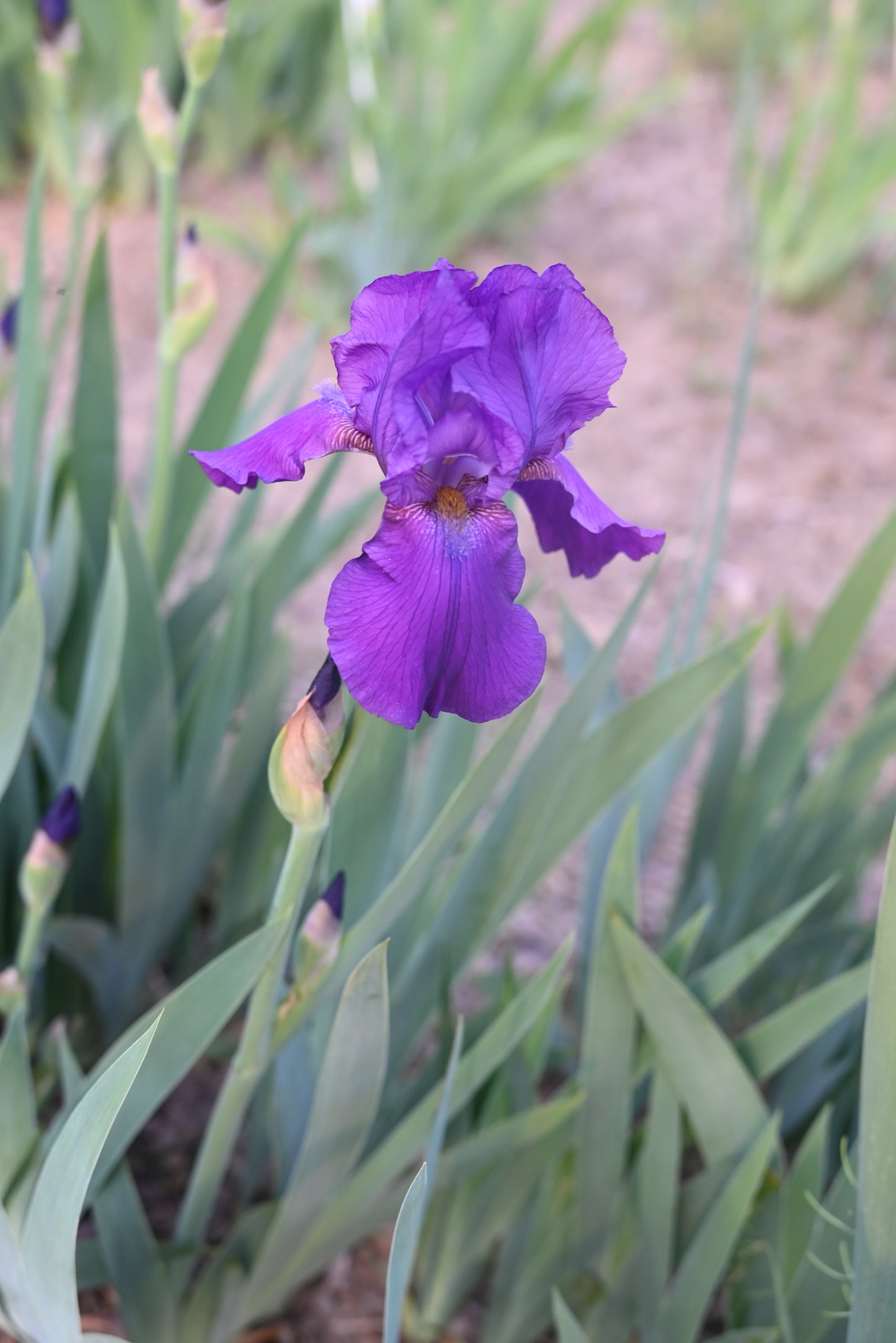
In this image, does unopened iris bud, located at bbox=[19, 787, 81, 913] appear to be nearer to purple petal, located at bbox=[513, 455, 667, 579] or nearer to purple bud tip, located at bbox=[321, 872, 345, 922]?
purple bud tip, located at bbox=[321, 872, 345, 922]

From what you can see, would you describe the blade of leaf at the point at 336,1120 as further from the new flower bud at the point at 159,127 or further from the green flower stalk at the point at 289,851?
the new flower bud at the point at 159,127

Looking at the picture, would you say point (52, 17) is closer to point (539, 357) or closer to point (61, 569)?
point (61, 569)

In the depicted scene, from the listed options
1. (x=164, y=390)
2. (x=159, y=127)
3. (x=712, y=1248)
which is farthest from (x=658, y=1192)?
(x=159, y=127)

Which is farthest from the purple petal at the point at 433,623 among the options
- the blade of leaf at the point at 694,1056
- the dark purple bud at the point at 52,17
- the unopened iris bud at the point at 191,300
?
the dark purple bud at the point at 52,17

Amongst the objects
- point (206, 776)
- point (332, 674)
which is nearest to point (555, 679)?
point (206, 776)

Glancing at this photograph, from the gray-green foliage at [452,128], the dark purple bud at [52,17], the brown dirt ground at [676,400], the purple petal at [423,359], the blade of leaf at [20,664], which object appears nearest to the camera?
the purple petal at [423,359]
